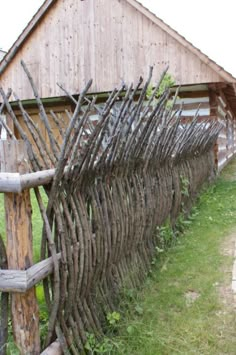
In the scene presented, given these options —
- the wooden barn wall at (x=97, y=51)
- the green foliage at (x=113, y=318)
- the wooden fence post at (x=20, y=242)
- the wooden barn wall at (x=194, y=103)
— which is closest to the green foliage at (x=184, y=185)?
the green foliage at (x=113, y=318)

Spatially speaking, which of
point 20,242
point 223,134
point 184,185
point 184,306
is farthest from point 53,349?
point 223,134

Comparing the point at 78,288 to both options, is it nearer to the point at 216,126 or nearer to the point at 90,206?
the point at 90,206

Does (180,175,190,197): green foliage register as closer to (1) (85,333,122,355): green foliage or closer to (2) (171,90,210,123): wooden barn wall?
(1) (85,333,122,355): green foliage

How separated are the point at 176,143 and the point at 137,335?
2.87 meters

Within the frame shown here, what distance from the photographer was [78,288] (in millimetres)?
2416

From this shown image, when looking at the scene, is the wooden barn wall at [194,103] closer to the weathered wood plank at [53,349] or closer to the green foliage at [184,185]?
the green foliage at [184,185]

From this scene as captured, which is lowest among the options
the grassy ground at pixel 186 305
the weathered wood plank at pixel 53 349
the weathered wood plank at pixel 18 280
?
the grassy ground at pixel 186 305

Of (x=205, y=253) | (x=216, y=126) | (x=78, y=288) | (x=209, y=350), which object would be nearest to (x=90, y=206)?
(x=78, y=288)

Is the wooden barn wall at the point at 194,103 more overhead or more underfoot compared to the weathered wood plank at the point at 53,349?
more overhead

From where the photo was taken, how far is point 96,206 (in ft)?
9.05

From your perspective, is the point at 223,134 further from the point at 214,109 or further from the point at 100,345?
the point at 100,345

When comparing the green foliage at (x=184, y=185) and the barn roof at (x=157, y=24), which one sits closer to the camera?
the green foliage at (x=184, y=185)

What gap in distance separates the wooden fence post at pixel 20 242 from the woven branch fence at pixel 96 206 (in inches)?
4.8

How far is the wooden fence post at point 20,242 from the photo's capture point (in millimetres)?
2010
